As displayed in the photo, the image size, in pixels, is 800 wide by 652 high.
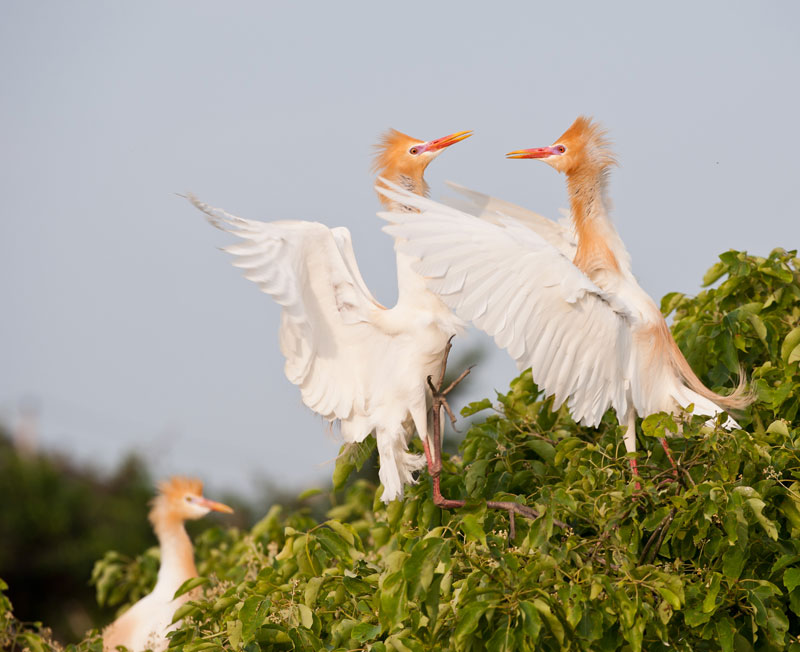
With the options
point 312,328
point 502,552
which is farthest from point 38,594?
point 502,552

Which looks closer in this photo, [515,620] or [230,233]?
[515,620]

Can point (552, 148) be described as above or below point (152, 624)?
above

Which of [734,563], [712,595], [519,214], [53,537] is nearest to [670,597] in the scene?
[712,595]

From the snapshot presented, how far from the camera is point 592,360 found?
3.43 m

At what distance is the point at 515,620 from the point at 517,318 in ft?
4.01

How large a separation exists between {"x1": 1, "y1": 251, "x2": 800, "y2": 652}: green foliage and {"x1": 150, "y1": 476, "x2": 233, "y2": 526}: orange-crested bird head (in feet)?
8.38

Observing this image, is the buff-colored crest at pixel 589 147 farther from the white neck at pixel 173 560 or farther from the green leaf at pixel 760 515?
the white neck at pixel 173 560

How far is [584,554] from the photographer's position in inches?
105

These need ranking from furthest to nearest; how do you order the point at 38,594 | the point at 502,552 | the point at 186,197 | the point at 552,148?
the point at 38,594, the point at 552,148, the point at 186,197, the point at 502,552

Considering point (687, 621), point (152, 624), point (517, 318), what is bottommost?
point (152, 624)

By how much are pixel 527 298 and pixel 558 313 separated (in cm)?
13

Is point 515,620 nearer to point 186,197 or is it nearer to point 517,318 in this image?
point 517,318

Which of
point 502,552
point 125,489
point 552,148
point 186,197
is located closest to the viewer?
point 502,552

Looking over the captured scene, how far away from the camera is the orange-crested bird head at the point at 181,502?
6.22 m
